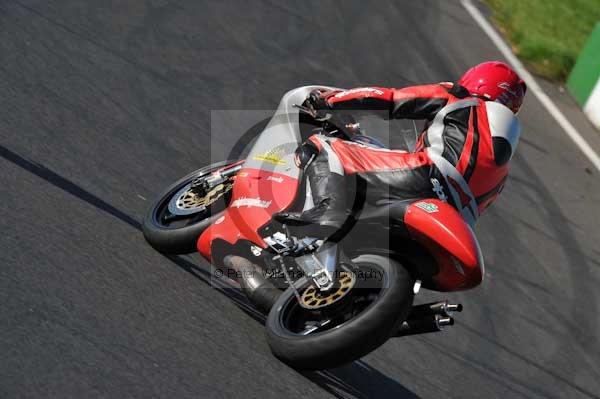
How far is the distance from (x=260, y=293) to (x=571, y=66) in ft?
26.4

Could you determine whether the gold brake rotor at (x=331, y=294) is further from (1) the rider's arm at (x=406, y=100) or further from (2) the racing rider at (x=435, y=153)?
(1) the rider's arm at (x=406, y=100)

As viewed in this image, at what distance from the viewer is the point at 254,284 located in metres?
4.98

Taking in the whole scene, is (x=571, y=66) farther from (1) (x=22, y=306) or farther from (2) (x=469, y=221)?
(1) (x=22, y=306)

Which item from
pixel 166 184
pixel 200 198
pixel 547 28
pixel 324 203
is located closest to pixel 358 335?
pixel 324 203

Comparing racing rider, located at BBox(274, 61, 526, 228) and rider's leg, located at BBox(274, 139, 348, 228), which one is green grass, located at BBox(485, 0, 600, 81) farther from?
rider's leg, located at BBox(274, 139, 348, 228)

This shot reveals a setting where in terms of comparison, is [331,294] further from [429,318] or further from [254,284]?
[254,284]

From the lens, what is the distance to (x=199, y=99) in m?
7.72

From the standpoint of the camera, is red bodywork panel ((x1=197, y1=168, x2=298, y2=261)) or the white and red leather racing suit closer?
the white and red leather racing suit

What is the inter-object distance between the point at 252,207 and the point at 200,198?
22.4 inches

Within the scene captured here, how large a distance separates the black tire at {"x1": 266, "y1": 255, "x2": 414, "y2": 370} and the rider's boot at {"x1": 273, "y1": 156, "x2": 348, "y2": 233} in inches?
13.7

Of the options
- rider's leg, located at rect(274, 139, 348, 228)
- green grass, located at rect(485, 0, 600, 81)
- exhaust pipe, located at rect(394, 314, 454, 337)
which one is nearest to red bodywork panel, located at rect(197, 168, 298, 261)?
rider's leg, located at rect(274, 139, 348, 228)

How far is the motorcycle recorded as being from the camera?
4.25 metres

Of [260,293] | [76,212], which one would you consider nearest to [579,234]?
[260,293]

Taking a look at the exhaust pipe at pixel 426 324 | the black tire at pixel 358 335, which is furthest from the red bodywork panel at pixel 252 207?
the exhaust pipe at pixel 426 324
